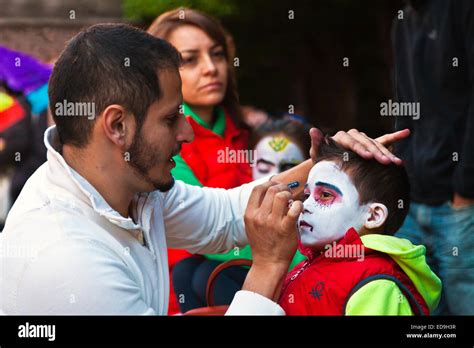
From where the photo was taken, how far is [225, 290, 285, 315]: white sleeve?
2080 mm

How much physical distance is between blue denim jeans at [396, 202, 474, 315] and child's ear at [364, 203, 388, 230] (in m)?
0.57

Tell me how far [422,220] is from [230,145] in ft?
2.37

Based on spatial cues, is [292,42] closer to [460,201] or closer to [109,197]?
[460,201]

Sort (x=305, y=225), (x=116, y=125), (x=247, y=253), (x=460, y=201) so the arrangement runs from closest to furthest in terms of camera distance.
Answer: (x=116, y=125), (x=305, y=225), (x=460, y=201), (x=247, y=253)

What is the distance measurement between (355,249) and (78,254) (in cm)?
67

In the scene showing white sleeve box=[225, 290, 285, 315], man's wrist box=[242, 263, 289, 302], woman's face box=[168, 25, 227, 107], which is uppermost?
woman's face box=[168, 25, 227, 107]

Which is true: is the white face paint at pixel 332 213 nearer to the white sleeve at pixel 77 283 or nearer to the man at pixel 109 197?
the man at pixel 109 197

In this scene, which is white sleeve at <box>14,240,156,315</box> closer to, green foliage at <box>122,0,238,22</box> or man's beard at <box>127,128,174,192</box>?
man's beard at <box>127,128,174,192</box>

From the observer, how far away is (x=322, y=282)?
7.11 feet

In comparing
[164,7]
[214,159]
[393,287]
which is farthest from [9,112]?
[393,287]

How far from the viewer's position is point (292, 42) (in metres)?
4.78

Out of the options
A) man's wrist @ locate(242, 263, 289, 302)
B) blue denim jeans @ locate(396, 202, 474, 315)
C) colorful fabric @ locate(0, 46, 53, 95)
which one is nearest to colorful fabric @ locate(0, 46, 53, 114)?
colorful fabric @ locate(0, 46, 53, 95)
